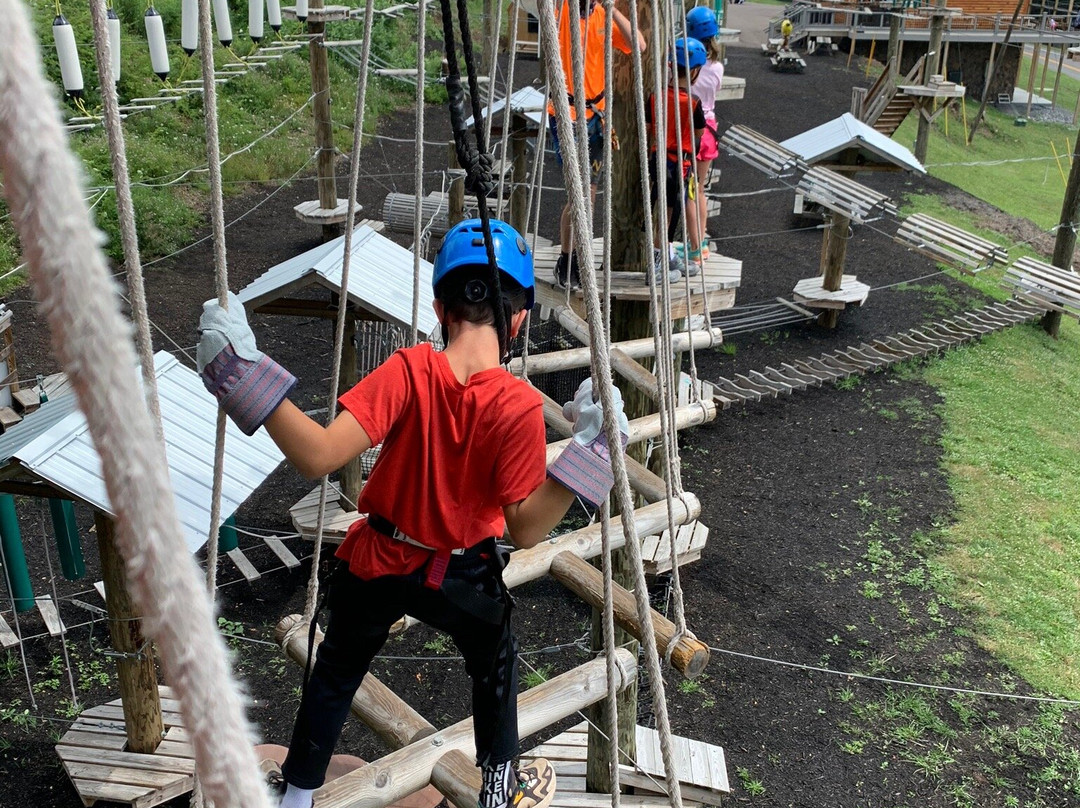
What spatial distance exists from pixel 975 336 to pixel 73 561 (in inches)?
364

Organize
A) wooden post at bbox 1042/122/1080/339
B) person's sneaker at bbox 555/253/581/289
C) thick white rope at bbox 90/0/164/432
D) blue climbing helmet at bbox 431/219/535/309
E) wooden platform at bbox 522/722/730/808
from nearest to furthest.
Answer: thick white rope at bbox 90/0/164/432 → blue climbing helmet at bbox 431/219/535/309 → wooden platform at bbox 522/722/730/808 → person's sneaker at bbox 555/253/581/289 → wooden post at bbox 1042/122/1080/339

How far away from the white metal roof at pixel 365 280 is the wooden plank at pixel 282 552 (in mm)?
1581

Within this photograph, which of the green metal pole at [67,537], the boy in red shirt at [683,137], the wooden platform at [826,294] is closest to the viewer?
the green metal pole at [67,537]

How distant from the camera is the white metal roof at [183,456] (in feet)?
12.3

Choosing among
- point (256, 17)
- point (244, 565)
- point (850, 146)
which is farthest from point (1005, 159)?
point (244, 565)

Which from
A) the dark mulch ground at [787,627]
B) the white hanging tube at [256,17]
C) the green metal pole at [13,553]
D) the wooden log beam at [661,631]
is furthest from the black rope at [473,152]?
the white hanging tube at [256,17]

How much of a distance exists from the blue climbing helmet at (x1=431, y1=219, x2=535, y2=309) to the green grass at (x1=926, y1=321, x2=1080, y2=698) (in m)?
4.98

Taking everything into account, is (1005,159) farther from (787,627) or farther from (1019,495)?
(787,627)

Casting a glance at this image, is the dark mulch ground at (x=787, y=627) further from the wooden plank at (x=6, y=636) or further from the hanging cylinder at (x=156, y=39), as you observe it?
the hanging cylinder at (x=156, y=39)

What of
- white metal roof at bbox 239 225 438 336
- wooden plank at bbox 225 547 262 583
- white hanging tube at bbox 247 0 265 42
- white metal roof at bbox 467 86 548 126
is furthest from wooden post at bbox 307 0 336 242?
wooden plank at bbox 225 547 262 583

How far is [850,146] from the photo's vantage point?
995cm

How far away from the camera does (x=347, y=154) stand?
1466cm

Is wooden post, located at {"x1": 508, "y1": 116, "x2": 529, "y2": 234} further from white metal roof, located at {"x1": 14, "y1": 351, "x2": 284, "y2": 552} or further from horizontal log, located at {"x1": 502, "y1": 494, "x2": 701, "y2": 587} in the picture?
horizontal log, located at {"x1": 502, "y1": 494, "x2": 701, "y2": 587}

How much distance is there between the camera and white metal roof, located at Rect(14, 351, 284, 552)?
376 cm
